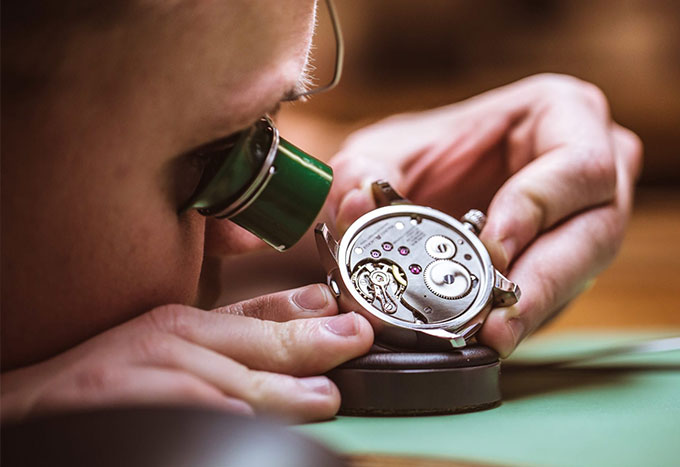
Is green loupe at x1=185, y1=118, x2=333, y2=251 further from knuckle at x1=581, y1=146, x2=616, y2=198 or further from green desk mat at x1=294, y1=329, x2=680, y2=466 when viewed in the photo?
knuckle at x1=581, y1=146, x2=616, y2=198

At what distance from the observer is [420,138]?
1229mm

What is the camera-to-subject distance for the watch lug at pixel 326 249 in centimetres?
64

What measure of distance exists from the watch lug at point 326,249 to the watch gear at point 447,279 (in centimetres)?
8

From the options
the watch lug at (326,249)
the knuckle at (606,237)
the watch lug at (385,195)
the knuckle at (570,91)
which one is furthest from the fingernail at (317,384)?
the knuckle at (570,91)

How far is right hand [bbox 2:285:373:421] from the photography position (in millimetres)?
498

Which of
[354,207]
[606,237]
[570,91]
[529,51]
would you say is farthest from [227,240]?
[529,51]

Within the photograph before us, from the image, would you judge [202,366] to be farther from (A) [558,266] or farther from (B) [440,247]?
(A) [558,266]

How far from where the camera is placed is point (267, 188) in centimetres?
61

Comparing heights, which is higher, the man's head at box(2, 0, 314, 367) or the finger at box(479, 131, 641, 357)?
the man's head at box(2, 0, 314, 367)

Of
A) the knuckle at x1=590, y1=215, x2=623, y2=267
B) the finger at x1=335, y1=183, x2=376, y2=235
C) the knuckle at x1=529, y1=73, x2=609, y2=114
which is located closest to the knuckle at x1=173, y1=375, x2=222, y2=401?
the finger at x1=335, y1=183, x2=376, y2=235

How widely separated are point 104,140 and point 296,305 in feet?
0.65

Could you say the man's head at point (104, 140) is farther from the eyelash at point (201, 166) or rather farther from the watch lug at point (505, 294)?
the watch lug at point (505, 294)

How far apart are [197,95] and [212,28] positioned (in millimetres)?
46

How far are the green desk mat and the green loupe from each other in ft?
0.52
